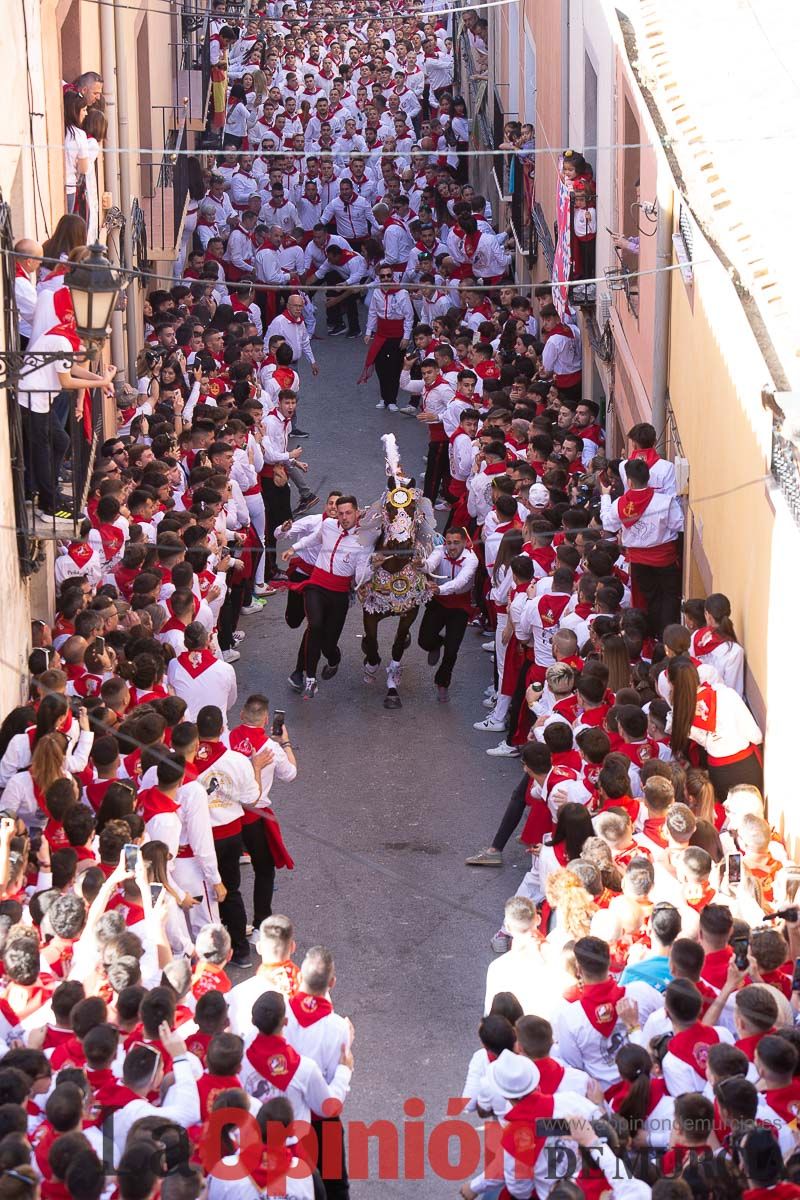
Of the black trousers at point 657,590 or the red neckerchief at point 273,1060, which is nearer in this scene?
the red neckerchief at point 273,1060

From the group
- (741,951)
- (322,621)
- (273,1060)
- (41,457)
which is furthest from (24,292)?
(741,951)

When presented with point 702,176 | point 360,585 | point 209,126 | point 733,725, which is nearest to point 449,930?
point 733,725

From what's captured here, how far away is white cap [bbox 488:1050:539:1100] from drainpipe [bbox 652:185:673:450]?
7368mm

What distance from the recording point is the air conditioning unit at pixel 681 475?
1245 centimetres

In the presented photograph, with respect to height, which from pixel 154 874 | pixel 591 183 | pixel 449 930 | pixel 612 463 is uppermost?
pixel 591 183

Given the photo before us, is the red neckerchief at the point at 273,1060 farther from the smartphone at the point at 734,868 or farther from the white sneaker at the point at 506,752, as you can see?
the white sneaker at the point at 506,752

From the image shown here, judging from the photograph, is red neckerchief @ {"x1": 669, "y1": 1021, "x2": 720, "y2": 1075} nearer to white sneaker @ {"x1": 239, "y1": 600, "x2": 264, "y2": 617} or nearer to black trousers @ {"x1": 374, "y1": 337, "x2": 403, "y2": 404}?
white sneaker @ {"x1": 239, "y1": 600, "x2": 264, "y2": 617}

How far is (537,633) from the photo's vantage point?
11898 mm

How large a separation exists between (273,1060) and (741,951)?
1.92 m

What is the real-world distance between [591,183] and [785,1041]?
12.0 m

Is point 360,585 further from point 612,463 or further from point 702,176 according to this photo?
point 702,176

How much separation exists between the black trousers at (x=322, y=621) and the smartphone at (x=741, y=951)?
6027mm

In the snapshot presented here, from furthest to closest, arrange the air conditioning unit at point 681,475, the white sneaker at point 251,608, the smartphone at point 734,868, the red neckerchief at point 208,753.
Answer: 1. the white sneaker at point 251,608
2. the air conditioning unit at point 681,475
3. the red neckerchief at point 208,753
4. the smartphone at point 734,868

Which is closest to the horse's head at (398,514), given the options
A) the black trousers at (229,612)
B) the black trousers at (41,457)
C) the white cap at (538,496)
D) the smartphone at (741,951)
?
the white cap at (538,496)
